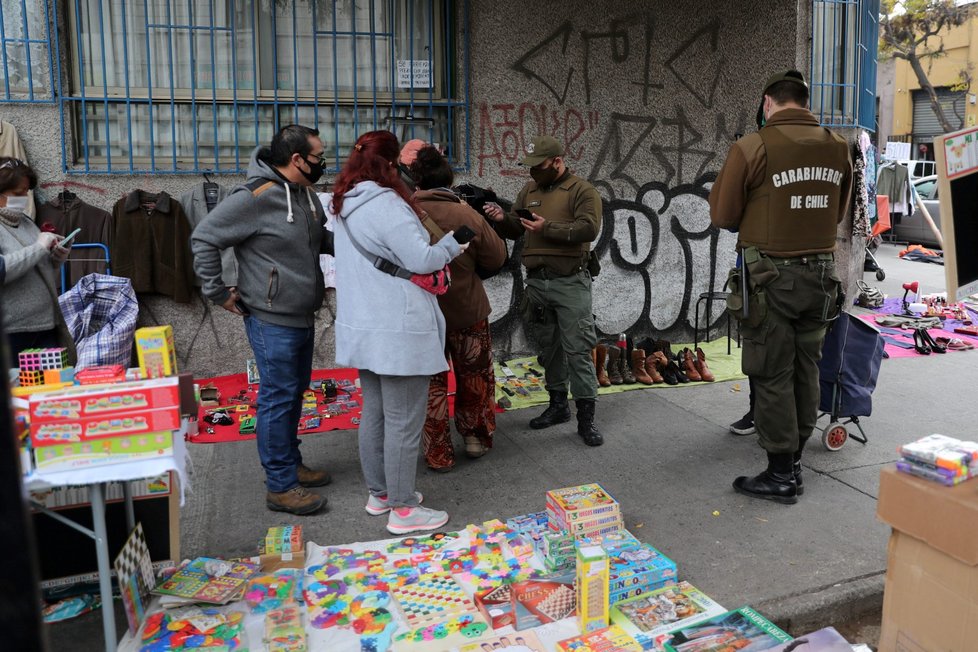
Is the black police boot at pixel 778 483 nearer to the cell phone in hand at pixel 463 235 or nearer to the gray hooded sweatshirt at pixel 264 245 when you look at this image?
the cell phone in hand at pixel 463 235

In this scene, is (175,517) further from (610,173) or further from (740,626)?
(610,173)

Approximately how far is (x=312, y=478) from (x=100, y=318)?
1.91 metres

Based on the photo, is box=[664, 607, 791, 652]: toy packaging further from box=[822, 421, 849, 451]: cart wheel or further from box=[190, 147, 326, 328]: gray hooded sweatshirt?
box=[190, 147, 326, 328]: gray hooded sweatshirt

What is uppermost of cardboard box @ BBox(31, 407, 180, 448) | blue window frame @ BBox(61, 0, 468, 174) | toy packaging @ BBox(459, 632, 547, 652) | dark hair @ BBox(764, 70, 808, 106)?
blue window frame @ BBox(61, 0, 468, 174)

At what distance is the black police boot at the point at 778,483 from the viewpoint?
4141 millimetres

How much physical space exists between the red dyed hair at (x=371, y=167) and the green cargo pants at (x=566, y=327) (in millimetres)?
1838

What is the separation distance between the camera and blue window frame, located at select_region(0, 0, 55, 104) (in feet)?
19.0

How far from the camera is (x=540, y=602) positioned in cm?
309

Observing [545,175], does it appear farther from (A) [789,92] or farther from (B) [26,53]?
(B) [26,53]

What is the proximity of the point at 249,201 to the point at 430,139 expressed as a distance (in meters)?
3.24

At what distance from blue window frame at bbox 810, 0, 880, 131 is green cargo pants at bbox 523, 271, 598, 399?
209 inches

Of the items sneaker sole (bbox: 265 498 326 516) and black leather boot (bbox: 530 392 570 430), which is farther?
black leather boot (bbox: 530 392 570 430)

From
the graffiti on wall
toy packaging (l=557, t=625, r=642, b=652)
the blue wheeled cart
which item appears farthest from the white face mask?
the blue wheeled cart

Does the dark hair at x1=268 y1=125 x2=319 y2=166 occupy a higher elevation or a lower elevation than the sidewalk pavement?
higher
